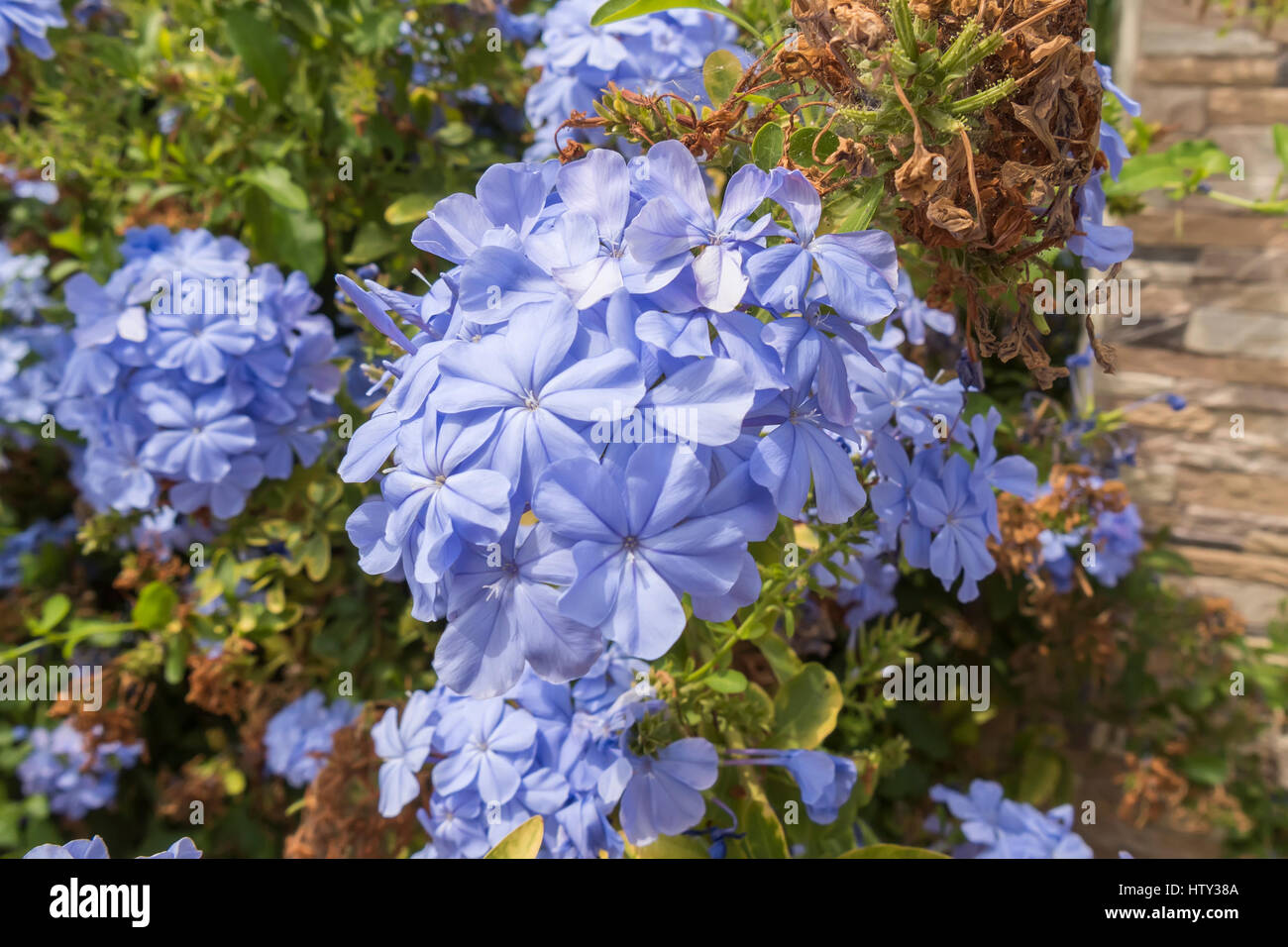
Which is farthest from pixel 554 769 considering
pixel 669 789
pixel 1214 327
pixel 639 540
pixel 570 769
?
pixel 1214 327

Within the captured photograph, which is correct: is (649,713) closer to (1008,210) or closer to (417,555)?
(417,555)

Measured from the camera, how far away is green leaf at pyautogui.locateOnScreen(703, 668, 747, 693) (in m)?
0.95

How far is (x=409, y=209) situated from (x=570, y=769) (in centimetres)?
106

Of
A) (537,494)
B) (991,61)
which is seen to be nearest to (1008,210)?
(991,61)

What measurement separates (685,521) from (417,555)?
217 mm

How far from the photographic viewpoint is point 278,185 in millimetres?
1581

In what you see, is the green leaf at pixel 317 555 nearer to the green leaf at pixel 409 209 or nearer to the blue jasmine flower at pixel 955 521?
the green leaf at pixel 409 209

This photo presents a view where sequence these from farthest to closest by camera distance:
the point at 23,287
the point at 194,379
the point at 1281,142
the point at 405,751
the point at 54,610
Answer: the point at 23,287
the point at 54,610
the point at 1281,142
the point at 194,379
the point at 405,751

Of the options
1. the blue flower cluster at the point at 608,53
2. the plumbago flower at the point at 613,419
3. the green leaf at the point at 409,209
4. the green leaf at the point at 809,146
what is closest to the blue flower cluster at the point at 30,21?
the green leaf at the point at 409,209

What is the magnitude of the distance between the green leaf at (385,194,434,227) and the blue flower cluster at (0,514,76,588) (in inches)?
48.5

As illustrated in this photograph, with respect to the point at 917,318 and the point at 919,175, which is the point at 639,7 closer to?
the point at 919,175

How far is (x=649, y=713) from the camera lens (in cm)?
99
